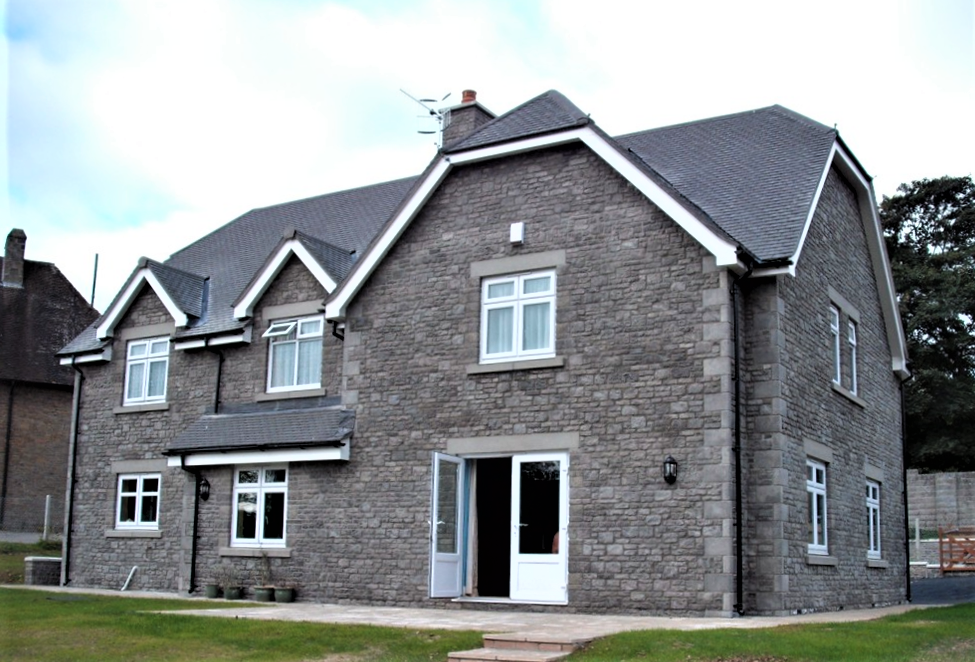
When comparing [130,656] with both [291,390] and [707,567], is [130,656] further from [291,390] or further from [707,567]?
[291,390]

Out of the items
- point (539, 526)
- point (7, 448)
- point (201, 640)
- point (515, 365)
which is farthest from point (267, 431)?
point (7, 448)

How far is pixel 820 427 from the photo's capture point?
1931 cm

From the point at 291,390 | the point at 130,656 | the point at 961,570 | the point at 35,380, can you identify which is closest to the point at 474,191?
the point at 291,390

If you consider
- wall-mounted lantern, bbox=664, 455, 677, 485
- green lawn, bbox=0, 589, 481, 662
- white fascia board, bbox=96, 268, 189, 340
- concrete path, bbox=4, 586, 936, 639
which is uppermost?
white fascia board, bbox=96, 268, 189, 340

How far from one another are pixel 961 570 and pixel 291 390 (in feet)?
66.4

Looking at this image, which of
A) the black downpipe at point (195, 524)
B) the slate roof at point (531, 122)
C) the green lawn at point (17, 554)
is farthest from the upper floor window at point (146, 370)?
the slate roof at point (531, 122)

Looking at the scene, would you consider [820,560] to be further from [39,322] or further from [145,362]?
[39,322]

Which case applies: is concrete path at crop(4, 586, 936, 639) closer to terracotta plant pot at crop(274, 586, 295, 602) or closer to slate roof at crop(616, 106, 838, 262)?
terracotta plant pot at crop(274, 586, 295, 602)

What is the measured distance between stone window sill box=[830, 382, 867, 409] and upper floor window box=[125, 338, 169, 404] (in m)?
14.0

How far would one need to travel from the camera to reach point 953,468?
4559 centimetres

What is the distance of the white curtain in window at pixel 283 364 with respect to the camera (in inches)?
891

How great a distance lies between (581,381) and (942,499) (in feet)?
74.2

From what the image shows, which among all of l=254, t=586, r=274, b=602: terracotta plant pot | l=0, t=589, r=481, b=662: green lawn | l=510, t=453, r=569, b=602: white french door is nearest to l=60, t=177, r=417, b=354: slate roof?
l=254, t=586, r=274, b=602: terracotta plant pot

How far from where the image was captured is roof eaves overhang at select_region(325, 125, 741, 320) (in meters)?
17.0
